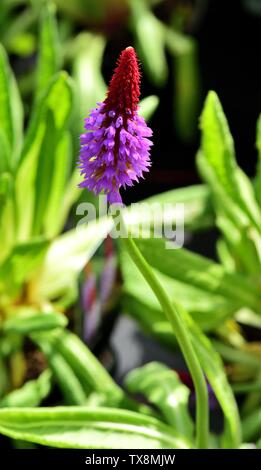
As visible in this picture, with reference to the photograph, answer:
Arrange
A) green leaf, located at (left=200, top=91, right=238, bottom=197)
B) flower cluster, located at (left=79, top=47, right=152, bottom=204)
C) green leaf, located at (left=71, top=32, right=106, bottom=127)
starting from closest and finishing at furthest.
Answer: flower cluster, located at (left=79, top=47, right=152, bottom=204)
green leaf, located at (left=200, top=91, right=238, bottom=197)
green leaf, located at (left=71, top=32, right=106, bottom=127)

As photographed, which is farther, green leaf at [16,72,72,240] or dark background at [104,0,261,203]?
dark background at [104,0,261,203]

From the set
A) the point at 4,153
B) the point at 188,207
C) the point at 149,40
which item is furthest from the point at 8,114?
the point at 149,40

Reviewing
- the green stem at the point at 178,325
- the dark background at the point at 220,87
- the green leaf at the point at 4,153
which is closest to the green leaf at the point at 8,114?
the green leaf at the point at 4,153

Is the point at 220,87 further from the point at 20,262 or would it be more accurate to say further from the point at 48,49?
the point at 20,262

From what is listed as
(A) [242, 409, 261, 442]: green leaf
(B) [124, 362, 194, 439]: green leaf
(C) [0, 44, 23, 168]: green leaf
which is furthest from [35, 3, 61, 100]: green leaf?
(A) [242, 409, 261, 442]: green leaf

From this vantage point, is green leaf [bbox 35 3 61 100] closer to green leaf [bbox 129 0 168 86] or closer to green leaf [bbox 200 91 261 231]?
green leaf [bbox 200 91 261 231]

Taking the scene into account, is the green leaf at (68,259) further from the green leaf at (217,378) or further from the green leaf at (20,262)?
the green leaf at (217,378)
